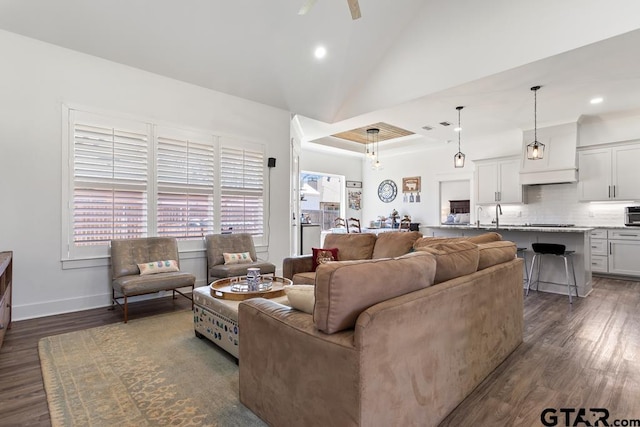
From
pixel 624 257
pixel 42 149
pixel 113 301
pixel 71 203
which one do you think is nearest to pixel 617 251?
pixel 624 257

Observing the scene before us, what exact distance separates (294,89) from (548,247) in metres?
4.46

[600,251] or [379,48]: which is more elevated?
[379,48]

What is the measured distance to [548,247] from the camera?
14.7 ft

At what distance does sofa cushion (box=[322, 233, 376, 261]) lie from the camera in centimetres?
394

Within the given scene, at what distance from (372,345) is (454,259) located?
0.99m

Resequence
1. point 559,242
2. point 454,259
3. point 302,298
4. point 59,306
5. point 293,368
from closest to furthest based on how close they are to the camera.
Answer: point 293,368
point 302,298
point 454,259
point 59,306
point 559,242

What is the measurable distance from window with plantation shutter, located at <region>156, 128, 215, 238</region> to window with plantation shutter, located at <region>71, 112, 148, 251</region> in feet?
0.72

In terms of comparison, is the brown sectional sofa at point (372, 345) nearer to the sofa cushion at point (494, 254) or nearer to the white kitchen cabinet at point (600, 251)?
the sofa cushion at point (494, 254)

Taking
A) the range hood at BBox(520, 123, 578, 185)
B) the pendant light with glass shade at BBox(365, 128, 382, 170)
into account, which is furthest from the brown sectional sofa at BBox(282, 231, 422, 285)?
the range hood at BBox(520, 123, 578, 185)

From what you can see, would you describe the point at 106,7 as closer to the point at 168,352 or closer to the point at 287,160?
the point at 287,160

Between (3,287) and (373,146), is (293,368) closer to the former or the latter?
(3,287)

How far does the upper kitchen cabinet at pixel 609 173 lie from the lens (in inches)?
226

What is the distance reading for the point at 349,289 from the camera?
1386 millimetres

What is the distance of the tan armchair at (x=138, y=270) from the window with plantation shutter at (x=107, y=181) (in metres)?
0.32
